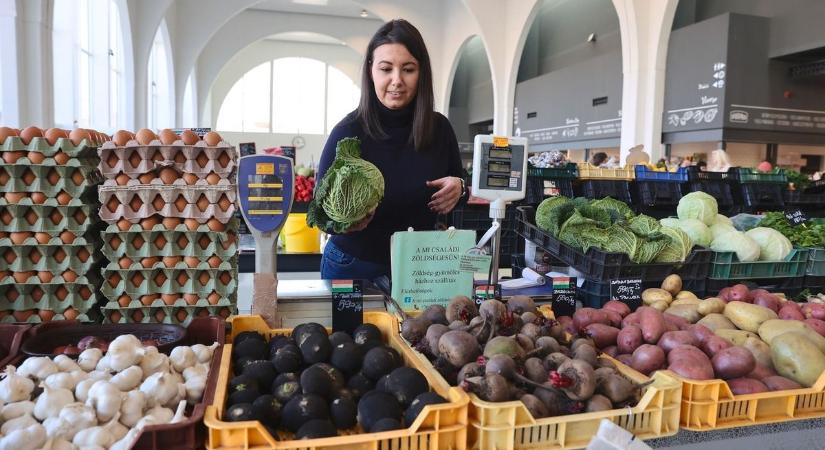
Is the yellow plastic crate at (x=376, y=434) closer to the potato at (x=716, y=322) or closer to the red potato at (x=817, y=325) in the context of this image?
the potato at (x=716, y=322)

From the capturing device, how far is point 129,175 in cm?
164

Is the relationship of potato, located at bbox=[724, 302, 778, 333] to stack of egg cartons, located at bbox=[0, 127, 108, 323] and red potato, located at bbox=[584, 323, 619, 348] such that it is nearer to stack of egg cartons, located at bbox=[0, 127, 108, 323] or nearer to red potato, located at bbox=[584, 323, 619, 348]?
red potato, located at bbox=[584, 323, 619, 348]

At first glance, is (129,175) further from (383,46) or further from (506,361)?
(506,361)

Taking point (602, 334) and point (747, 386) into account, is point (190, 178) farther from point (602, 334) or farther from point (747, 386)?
point (747, 386)

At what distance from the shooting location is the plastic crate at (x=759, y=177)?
3951 millimetres

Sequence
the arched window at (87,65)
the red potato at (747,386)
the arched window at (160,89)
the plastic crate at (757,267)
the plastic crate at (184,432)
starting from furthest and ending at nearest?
the arched window at (160,89), the arched window at (87,65), the plastic crate at (757,267), the red potato at (747,386), the plastic crate at (184,432)

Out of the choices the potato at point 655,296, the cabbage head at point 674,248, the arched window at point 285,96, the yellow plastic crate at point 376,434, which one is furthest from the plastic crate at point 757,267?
the arched window at point 285,96

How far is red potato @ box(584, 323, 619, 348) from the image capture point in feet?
5.18

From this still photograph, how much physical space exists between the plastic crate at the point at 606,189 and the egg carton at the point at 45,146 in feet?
9.15

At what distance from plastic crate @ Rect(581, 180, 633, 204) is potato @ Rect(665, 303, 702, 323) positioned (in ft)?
5.55

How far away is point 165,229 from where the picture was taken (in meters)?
1.64

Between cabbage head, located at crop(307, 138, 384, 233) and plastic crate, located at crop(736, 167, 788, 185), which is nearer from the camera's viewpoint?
cabbage head, located at crop(307, 138, 384, 233)

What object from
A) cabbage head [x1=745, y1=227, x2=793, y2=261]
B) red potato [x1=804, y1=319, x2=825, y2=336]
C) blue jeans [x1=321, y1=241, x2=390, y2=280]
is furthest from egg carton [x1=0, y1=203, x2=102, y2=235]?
cabbage head [x1=745, y1=227, x2=793, y2=261]

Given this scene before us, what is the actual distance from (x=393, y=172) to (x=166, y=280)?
0.85 meters
